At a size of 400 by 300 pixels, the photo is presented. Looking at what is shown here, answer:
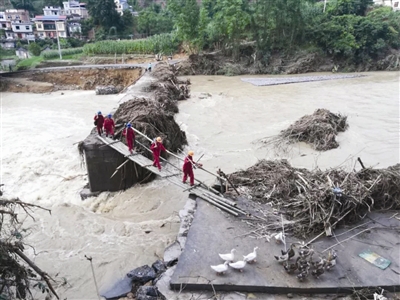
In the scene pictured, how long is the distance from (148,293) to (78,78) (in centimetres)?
2908

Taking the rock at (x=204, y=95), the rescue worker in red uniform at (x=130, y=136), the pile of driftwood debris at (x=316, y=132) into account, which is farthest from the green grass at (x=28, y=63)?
the pile of driftwood debris at (x=316, y=132)

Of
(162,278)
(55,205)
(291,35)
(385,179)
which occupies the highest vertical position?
(291,35)

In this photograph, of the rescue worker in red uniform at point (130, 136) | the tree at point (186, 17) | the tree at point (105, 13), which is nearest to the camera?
the rescue worker in red uniform at point (130, 136)

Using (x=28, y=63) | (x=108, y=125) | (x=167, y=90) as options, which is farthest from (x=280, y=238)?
(x=28, y=63)

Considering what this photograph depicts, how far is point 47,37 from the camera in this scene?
54688mm

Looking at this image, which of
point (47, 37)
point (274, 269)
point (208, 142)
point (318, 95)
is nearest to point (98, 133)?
point (208, 142)

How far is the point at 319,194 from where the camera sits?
660 centimetres

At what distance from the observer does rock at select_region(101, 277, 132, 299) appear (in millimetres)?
5921

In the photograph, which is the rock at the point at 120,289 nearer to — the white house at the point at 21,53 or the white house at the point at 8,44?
the white house at the point at 21,53

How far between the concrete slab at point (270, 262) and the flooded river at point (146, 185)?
1764mm

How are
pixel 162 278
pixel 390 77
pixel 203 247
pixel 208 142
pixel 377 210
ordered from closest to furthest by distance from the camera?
1. pixel 162 278
2. pixel 203 247
3. pixel 377 210
4. pixel 208 142
5. pixel 390 77

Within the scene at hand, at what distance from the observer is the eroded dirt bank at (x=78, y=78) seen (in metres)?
29.9

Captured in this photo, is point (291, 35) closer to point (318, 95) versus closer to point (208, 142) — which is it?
point (318, 95)

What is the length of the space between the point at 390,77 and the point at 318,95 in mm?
11025
